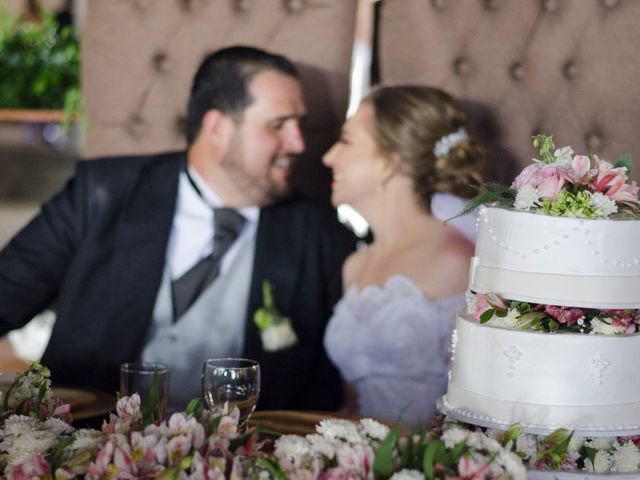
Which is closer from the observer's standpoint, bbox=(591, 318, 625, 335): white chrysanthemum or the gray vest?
bbox=(591, 318, 625, 335): white chrysanthemum

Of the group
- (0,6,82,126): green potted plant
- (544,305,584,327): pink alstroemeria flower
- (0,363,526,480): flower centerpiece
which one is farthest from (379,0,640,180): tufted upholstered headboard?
(0,363,526,480): flower centerpiece

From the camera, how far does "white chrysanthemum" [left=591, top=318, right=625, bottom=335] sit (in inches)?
68.4

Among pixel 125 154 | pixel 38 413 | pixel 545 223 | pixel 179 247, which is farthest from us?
pixel 125 154

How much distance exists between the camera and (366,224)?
3.17 m

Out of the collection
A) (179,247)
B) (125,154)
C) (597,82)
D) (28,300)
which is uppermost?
(597,82)

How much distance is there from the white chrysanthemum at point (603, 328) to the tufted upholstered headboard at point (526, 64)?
1216 mm

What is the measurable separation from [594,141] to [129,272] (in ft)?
4.70

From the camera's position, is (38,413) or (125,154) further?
(125,154)

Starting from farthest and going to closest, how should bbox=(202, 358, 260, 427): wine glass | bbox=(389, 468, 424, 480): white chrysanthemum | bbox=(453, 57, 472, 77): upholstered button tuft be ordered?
bbox=(453, 57, 472, 77): upholstered button tuft → bbox=(202, 358, 260, 427): wine glass → bbox=(389, 468, 424, 480): white chrysanthemum

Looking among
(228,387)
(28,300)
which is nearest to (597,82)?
(228,387)

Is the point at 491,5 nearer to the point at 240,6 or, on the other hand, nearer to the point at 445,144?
the point at 445,144

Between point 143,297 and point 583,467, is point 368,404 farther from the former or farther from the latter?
point 583,467

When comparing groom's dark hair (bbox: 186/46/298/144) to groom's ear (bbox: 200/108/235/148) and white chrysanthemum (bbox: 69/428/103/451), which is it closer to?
groom's ear (bbox: 200/108/235/148)

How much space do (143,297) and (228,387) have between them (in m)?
1.20
